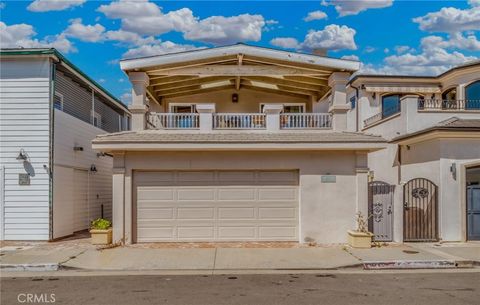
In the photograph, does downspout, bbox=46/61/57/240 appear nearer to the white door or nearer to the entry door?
the white door

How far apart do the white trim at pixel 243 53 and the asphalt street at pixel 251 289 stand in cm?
683

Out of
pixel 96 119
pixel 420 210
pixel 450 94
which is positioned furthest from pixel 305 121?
pixel 450 94

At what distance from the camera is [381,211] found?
13930mm

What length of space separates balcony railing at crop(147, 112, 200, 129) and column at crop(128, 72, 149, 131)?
500 mm

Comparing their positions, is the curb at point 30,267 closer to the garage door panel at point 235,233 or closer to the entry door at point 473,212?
the garage door panel at point 235,233

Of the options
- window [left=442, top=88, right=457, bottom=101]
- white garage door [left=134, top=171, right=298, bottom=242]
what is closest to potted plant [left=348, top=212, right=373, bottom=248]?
white garage door [left=134, top=171, right=298, bottom=242]

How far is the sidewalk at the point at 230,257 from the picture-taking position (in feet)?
35.1

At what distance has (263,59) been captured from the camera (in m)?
15.0

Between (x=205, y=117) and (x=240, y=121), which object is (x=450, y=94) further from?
(x=205, y=117)

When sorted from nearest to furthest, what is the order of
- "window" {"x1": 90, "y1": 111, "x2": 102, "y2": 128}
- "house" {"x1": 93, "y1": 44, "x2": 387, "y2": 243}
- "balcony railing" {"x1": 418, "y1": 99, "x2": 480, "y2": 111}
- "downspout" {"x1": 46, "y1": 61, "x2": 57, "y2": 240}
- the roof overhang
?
"house" {"x1": 93, "y1": 44, "x2": 387, "y2": 243}, "downspout" {"x1": 46, "y1": 61, "x2": 57, "y2": 240}, the roof overhang, "window" {"x1": 90, "y1": 111, "x2": 102, "y2": 128}, "balcony railing" {"x1": 418, "y1": 99, "x2": 480, "y2": 111}

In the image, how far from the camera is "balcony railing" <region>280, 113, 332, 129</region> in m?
14.7

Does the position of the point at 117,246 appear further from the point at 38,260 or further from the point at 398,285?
the point at 398,285

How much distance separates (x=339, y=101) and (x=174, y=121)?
5.29 m

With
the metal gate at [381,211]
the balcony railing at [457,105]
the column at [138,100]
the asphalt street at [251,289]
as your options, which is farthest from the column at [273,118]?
the balcony railing at [457,105]
